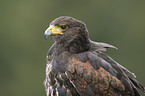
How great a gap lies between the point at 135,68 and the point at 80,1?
5987mm

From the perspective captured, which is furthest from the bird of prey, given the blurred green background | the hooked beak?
the blurred green background

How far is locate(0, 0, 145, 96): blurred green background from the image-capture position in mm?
17141

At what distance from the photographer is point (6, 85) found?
18.8 metres

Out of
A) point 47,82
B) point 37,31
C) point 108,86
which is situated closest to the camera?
point 108,86

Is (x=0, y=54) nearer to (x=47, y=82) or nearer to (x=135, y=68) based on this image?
(x=135, y=68)

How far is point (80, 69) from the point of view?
5.36 m

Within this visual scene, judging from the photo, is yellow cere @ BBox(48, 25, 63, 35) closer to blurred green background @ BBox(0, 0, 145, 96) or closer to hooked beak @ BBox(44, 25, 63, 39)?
hooked beak @ BBox(44, 25, 63, 39)

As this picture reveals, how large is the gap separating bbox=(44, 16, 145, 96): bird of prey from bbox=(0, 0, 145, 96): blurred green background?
1052 cm

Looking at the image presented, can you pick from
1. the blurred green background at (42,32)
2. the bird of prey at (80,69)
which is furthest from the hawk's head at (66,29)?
the blurred green background at (42,32)

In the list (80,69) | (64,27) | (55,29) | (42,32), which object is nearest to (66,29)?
(64,27)

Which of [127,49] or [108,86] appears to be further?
[127,49]

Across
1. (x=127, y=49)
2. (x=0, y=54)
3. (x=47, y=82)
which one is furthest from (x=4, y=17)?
(x=47, y=82)

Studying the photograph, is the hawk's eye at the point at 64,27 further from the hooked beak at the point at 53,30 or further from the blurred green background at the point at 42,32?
the blurred green background at the point at 42,32

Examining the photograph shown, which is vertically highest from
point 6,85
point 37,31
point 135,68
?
point 37,31
